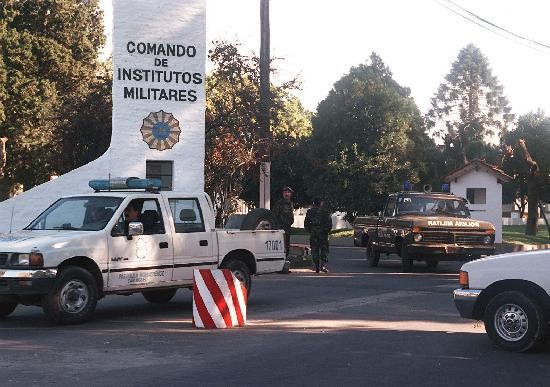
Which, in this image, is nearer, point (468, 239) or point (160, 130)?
point (468, 239)

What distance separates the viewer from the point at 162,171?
22828 mm

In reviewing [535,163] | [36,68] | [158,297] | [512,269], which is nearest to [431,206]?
[158,297]

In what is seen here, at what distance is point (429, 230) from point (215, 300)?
32.3ft

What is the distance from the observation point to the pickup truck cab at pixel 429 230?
20.0 metres

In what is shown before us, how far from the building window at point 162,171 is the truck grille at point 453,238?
7.18m

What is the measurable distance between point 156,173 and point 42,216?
10377mm

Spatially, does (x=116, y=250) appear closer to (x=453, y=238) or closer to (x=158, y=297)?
(x=158, y=297)

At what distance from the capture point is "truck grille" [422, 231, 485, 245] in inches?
785

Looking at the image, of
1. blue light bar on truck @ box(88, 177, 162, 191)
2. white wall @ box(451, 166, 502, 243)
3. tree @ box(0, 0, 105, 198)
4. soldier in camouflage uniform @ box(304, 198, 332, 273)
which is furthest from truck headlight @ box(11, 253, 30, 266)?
white wall @ box(451, 166, 502, 243)

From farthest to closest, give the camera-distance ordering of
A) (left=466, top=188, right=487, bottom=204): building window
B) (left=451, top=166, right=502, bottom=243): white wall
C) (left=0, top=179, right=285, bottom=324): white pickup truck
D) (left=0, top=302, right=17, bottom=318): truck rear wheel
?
(left=466, top=188, right=487, bottom=204): building window
(left=451, top=166, right=502, bottom=243): white wall
(left=0, top=302, right=17, bottom=318): truck rear wheel
(left=0, top=179, right=285, bottom=324): white pickup truck

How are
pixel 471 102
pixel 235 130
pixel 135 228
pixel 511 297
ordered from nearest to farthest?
pixel 511 297 < pixel 135 228 < pixel 235 130 < pixel 471 102

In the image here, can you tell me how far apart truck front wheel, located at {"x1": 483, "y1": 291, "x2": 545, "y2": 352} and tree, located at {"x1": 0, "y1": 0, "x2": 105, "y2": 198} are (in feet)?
101

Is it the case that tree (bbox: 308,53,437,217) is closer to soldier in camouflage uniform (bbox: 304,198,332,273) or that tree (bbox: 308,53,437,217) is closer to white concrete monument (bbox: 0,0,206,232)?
white concrete monument (bbox: 0,0,206,232)

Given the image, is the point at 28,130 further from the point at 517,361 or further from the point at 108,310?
the point at 517,361
